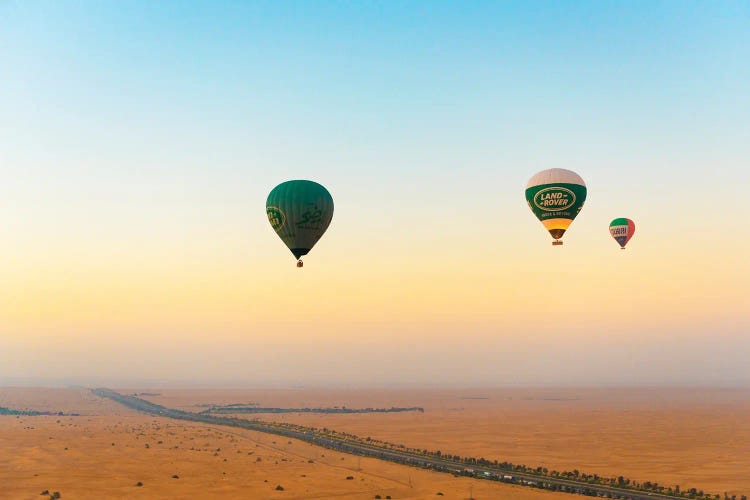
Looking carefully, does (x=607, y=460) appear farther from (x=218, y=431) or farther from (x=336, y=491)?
(x=218, y=431)

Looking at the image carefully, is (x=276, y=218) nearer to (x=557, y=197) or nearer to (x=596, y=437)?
(x=557, y=197)

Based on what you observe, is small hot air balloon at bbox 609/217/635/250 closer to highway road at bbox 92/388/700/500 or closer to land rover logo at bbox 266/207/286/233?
highway road at bbox 92/388/700/500

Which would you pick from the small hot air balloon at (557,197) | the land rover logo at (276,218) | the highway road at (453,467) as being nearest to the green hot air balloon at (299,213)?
the land rover logo at (276,218)

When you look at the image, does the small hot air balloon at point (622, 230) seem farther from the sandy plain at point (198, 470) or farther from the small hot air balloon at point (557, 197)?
the sandy plain at point (198, 470)

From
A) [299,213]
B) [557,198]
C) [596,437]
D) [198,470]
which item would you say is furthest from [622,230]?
[198,470]

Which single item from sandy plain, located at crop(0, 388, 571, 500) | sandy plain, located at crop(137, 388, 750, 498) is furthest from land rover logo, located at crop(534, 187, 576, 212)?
sandy plain, located at crop(137, 388, 750, 498)
